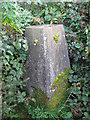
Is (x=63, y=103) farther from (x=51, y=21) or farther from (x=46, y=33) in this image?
(x=51, y=21)

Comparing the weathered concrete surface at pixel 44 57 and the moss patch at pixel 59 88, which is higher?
the weathered concrete surface at pixel 44 57

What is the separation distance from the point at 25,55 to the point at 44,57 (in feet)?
0.94

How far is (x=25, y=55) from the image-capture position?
2348 mm

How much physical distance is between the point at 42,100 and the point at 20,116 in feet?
1.14

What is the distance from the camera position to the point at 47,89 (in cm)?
222

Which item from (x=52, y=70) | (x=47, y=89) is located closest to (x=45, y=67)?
(x=52, y=70)

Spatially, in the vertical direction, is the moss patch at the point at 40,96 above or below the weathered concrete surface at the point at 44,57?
below

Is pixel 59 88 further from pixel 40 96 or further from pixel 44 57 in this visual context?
pixel 44 57

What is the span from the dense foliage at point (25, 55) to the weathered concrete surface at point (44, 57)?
11 cm

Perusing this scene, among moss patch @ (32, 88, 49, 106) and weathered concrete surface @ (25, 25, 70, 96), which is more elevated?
weathered concrete surface @ (25, 25, 70, 96)

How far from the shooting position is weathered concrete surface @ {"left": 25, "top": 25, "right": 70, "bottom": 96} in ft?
7.28

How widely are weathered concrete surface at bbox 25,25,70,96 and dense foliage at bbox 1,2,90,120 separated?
109 mm

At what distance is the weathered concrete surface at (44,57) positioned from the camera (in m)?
2.22

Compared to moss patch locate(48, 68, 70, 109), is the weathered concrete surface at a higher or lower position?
higher
